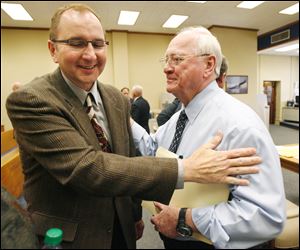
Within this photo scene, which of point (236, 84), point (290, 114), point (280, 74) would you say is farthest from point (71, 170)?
point (280, 74)

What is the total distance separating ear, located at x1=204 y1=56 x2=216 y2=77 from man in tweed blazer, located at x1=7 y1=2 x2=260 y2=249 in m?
0.46

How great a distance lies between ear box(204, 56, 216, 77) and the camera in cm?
118

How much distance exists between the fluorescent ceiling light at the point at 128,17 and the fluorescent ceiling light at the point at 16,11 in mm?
2045

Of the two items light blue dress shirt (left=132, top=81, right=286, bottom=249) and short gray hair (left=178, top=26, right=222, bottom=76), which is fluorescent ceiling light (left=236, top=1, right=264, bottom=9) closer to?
short gray hair (left=178, top=26, right=222, bottom=76)

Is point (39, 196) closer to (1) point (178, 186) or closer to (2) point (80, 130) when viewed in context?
(2) point (80, 130)

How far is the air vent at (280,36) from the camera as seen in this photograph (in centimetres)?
690

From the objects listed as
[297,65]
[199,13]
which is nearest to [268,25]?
[199,13]

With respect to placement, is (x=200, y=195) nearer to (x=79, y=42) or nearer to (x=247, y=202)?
(x=247, y=202)

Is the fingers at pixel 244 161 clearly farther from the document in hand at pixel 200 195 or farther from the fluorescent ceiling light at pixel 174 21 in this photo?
the fluorescent ceiling light at pixel 174 21

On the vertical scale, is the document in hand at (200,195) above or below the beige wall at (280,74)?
below

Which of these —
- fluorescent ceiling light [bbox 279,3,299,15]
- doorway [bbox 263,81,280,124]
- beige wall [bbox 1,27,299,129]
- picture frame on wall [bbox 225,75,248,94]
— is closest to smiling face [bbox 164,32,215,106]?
fluorescent ceiling light [bbox 279,3,299,15]

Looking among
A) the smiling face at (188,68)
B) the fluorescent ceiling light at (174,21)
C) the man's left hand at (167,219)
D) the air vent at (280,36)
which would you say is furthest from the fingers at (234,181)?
the air vent at (280,36)

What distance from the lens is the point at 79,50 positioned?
98cm

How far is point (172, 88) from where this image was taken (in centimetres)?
125
